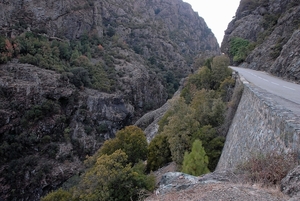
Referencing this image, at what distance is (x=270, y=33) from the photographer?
37.9m

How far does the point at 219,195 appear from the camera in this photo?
5266 millimetres

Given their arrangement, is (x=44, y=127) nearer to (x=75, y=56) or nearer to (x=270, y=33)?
(x=75, y=56)

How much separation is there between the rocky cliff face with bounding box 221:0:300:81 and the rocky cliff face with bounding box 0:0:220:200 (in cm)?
973

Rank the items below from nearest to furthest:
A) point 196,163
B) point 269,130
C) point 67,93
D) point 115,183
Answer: point 269,130, point 196,163, point 115,183, point 67,93

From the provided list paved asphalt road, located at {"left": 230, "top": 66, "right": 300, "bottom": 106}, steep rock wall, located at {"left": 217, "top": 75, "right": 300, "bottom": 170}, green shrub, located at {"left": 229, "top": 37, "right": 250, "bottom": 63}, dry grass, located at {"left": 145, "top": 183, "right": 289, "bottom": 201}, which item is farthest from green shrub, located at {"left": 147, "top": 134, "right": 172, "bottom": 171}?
green shrub, located at {"left": 229, "top": 37, "right": 250, "bottom": 63}

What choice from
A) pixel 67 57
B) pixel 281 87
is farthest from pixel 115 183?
pixel 67 57

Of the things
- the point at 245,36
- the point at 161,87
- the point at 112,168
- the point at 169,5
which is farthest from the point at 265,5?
the point at 169,5

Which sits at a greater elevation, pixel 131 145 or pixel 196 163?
pixel 196 163

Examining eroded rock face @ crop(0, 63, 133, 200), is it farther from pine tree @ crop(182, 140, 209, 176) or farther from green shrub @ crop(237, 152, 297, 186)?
green shrub @ crop(237, 152, 297, 186)

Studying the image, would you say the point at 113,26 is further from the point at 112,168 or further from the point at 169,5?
the point at 112,168

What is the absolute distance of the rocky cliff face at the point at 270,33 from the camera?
74.6 feet

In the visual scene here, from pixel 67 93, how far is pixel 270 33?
3662 cm

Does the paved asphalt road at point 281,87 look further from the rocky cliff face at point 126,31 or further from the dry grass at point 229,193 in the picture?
the rocky cliff face at point 126,31

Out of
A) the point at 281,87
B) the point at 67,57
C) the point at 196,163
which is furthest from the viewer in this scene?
the point at 67,57
